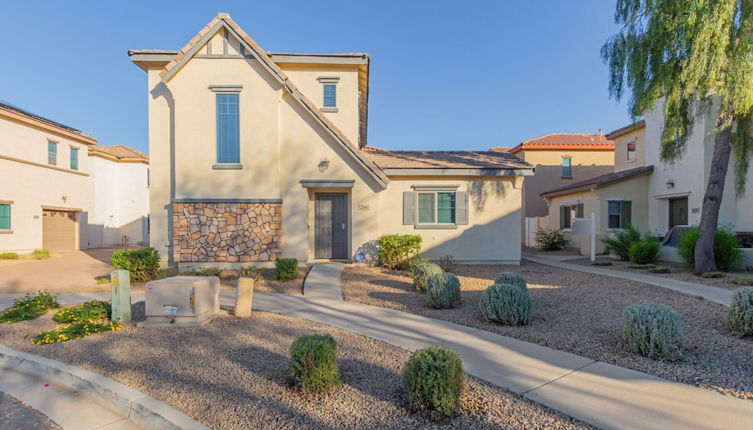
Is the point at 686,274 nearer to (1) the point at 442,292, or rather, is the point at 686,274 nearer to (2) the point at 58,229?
(1) the point at 442,292

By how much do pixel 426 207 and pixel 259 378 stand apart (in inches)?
409

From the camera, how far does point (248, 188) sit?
1252 centimetres

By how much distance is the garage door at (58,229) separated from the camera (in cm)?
2038

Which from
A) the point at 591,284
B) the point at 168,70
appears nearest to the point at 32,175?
the point at 168,70

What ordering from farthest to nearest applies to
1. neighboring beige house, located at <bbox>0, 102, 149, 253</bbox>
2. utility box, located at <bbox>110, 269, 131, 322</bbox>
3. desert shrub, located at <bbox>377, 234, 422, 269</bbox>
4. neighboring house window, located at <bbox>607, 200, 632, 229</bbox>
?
neighboring beige house, located at <bbox>0, 102, 149, 253</bbox> < neighboring house window, located at <bbox>607, 200, 632, 229</bbox> < desert shrub, located at <bbox>377, 234, 422, 269</bbox> < utility box, located at <bbox>110, 269, 131, 322</bbox>

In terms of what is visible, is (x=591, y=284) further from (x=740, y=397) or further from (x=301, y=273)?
(x=301, y=273)

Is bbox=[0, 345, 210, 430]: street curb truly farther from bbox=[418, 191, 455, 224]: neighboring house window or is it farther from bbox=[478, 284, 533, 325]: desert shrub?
bbox=[418, 191, 455, 224]: neighboring house window

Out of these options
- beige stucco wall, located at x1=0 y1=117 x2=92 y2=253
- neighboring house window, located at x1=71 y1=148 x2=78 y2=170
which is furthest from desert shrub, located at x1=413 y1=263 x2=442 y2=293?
neighboring house window, located at x1=71 y1=148 x2=78 y2=170

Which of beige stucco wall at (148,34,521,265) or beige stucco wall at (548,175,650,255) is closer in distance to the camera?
beige stucco wall at (148,34,521,265)

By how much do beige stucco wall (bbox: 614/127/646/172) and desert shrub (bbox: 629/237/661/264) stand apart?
716 centimetres

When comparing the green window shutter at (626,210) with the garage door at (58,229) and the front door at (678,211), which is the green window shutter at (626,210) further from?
the garage door at (58,229)

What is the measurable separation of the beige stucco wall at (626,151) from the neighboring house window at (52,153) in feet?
99.3

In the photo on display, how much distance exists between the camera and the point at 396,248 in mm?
12336

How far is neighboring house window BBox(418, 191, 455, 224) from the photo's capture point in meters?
13.9
